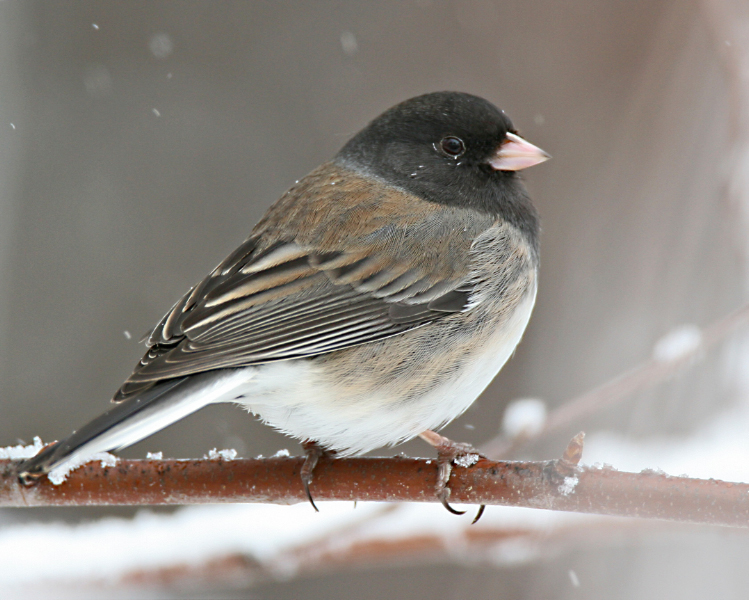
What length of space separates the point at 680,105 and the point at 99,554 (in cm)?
288

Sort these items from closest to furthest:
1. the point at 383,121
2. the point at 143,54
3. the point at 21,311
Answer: the point at 383,121
the point at 21,311
the point at 143,54

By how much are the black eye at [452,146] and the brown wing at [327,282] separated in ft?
0.86

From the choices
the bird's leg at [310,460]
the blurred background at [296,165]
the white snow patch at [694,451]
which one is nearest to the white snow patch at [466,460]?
the bird's leg at [310,460]

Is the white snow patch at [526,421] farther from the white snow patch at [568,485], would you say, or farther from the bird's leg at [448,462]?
the white snow patch at [568,485]

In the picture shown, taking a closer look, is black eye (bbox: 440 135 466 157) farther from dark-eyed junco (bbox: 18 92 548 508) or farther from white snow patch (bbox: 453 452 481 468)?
white snow patch (bbox: 453 452 481 468)

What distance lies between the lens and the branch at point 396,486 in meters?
1.72

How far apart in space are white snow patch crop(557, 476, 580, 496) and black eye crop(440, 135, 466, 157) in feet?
4.38

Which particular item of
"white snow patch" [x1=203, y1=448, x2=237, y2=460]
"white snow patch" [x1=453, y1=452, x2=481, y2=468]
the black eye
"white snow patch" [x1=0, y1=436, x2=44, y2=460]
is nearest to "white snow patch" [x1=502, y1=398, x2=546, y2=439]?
"white snow patch" [x1=453, y1=452, x2=481, y2=468]

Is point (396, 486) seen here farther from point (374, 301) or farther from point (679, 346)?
point (679, 346)

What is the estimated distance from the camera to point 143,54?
512 cm

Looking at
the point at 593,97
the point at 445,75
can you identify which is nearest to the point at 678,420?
the point at 593,97

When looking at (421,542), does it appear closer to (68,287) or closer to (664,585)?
(664,585)

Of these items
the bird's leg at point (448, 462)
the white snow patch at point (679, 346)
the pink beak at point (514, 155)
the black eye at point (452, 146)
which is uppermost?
the black eye at point (452, 146)

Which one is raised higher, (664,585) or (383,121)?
(383,121)
